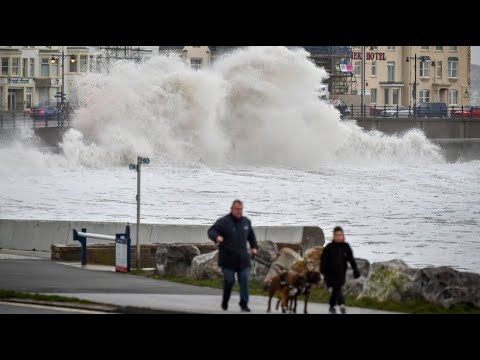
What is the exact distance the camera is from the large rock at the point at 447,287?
15078 millimetres

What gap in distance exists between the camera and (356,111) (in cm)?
7419

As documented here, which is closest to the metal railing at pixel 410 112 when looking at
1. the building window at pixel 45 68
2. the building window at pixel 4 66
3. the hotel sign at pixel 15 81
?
the building window at pixel 45 68

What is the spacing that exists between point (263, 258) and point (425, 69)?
2633 inches

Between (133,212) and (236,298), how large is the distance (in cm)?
2678

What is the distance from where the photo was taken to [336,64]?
263 ft

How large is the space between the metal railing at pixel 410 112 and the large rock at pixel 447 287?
5478 cm

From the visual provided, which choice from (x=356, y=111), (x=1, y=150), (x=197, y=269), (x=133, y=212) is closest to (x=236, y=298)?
(x=197, y=269)

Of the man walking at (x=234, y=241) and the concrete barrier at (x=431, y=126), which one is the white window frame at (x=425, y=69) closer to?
the concrete barrier at (x=431, y=126)

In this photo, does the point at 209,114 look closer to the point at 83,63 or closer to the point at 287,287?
the point at 83,63

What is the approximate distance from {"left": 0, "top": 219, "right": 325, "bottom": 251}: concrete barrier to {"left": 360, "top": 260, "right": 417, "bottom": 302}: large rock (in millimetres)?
6101

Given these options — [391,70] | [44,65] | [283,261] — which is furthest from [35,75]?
[283,261]
